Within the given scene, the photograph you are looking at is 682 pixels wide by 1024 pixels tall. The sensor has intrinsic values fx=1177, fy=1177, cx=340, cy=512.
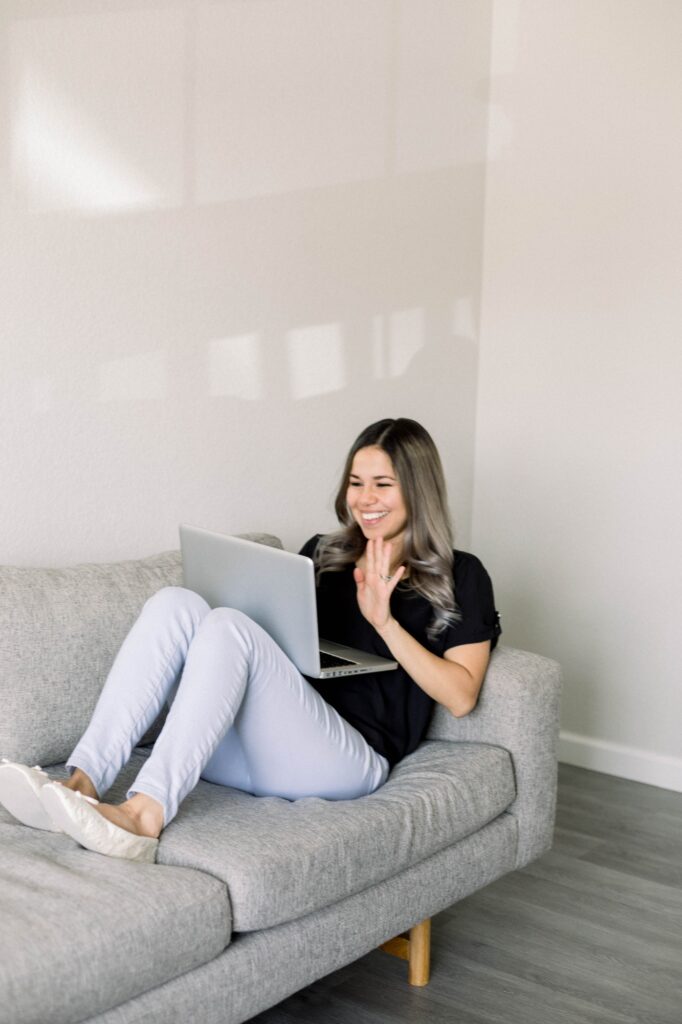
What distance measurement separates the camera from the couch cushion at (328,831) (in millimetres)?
1930

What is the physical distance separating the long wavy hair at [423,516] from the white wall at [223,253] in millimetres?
683

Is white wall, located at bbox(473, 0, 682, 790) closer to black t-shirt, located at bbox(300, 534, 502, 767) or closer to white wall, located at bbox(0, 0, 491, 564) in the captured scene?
white wall, located at bbox(0, 0, 491, 564)

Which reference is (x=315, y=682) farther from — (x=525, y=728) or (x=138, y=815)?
(x=138, y=815)

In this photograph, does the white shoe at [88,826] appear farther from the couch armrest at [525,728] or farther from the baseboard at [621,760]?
the baseboard at [621,760]

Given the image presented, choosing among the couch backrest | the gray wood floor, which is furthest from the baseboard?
the couch backrest

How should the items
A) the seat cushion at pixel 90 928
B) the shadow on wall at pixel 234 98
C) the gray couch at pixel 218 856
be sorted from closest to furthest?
the seat cushion at pixel 90 928
the gray couch at pixel 218 856
the shadow on wall at pixel 234 98

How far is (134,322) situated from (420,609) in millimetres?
1019

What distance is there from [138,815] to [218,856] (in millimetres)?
161

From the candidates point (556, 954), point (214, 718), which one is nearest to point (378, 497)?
point (214, 718)

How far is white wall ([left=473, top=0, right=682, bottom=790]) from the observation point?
12.0 feet

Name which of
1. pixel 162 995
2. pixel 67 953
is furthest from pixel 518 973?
pixel 67 953

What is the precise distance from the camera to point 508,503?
13.5ft

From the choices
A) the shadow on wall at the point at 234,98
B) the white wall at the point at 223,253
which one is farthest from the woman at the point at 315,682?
the shadow on wall at the point at 234,98

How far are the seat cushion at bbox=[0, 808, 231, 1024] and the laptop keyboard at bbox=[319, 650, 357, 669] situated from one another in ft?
1.88
